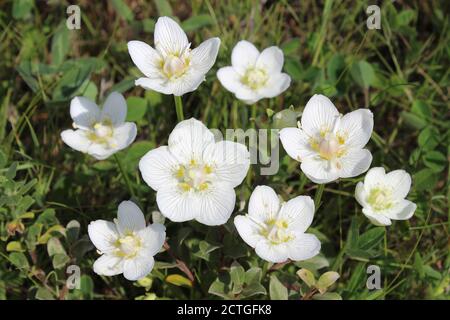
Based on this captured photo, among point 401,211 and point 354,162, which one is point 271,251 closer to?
point 354,162

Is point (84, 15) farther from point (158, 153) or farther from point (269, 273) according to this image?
point (269, 273)

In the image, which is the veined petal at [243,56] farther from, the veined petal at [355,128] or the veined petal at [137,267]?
the veined petal at [137,267]

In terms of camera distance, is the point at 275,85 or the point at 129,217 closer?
the point at 129,217

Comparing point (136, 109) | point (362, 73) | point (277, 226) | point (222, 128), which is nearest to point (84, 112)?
point (136, 109)

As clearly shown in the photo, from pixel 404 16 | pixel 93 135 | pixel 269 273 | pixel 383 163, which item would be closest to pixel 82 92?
pixel 93 135

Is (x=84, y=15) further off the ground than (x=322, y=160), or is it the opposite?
(x=84, y=15)

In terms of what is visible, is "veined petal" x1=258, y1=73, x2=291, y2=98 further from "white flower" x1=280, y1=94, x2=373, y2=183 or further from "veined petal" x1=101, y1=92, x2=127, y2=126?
"veined petal" x1=101, y1=92, x2=127, y2=126

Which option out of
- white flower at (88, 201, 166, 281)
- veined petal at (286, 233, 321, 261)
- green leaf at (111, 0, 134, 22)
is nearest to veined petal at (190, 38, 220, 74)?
white flower at (88, 201, 166, 281)
